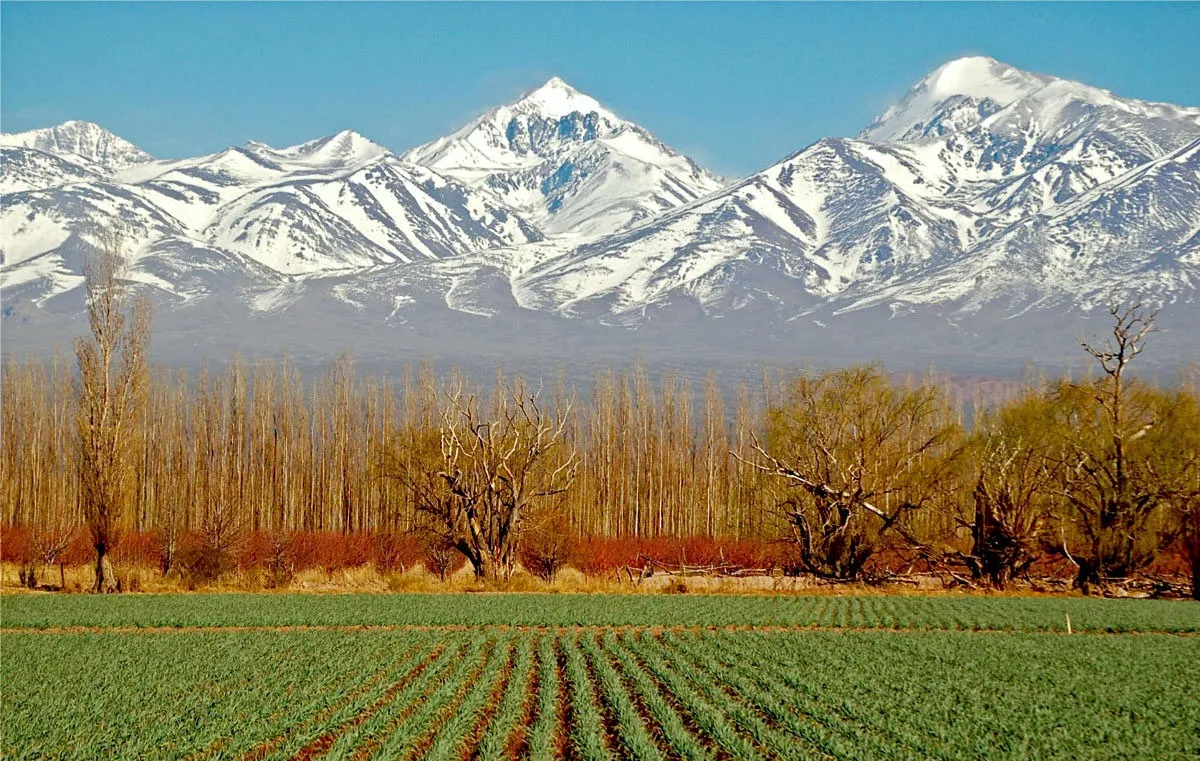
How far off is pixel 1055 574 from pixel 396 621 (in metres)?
24.1

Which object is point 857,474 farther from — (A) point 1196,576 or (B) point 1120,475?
(A) point 1196,576

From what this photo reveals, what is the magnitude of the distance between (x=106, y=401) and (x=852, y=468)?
74.2 ft

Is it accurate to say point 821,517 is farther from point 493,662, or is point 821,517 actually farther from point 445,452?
point 493,662

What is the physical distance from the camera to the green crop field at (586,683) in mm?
13359

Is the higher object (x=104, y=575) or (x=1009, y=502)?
(x=1009, y=502)

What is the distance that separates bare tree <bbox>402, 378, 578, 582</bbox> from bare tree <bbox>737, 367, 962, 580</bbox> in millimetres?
7820

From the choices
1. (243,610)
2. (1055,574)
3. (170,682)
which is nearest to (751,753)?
(170,682)

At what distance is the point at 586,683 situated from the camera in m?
16.8

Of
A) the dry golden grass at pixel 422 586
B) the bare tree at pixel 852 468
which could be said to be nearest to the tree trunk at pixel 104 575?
the dry golden grass at pixel 422 586

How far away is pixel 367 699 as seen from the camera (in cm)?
1548

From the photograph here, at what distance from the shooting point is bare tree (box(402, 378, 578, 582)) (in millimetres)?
35812

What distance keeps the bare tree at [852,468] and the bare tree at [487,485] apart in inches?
308

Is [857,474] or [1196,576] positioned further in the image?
[857,474]

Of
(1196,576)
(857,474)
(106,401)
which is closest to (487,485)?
(106,401)
